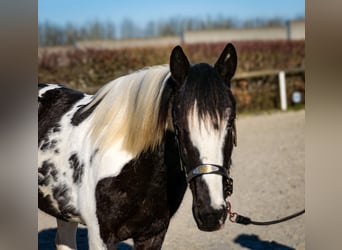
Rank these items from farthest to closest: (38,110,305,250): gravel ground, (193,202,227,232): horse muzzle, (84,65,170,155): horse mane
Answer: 1. (38,110,305,250): gravel ground
2. (84,65,170,155): horse mane
3. (193,202,227,232): horse muzzle

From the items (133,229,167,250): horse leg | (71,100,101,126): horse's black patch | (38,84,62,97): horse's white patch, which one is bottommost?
(133,229,167,250): horse leg

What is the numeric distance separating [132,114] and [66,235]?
127 cm

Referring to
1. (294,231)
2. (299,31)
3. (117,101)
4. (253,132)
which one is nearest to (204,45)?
(299,31)

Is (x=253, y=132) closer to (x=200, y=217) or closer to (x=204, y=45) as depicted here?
(x=204, y=45)

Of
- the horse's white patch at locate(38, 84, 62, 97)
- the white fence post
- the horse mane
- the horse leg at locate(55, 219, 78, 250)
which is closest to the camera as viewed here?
the horse mane

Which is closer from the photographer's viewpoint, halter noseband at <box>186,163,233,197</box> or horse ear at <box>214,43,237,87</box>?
halter noseband at <box>186,163,233,197</box>

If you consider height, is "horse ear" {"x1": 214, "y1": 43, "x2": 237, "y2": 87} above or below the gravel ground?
above

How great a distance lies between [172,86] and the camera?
190cm

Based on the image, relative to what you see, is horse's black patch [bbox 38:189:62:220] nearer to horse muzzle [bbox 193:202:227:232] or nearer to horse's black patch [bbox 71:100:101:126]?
horse's black patch [bbox 71:100:101:126]

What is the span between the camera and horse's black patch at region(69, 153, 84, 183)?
2.14 meters

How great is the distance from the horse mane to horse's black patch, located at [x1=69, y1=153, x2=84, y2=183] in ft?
0.43

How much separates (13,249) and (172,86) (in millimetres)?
881

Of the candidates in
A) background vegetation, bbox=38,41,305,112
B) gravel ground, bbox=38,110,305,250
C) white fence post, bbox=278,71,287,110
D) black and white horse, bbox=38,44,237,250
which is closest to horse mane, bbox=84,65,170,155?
black and white horse, bbox=38,44,237,250

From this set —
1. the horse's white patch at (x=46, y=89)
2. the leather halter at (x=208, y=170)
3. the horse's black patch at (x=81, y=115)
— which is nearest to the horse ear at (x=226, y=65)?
the leather halter at (x=208, y=170)
